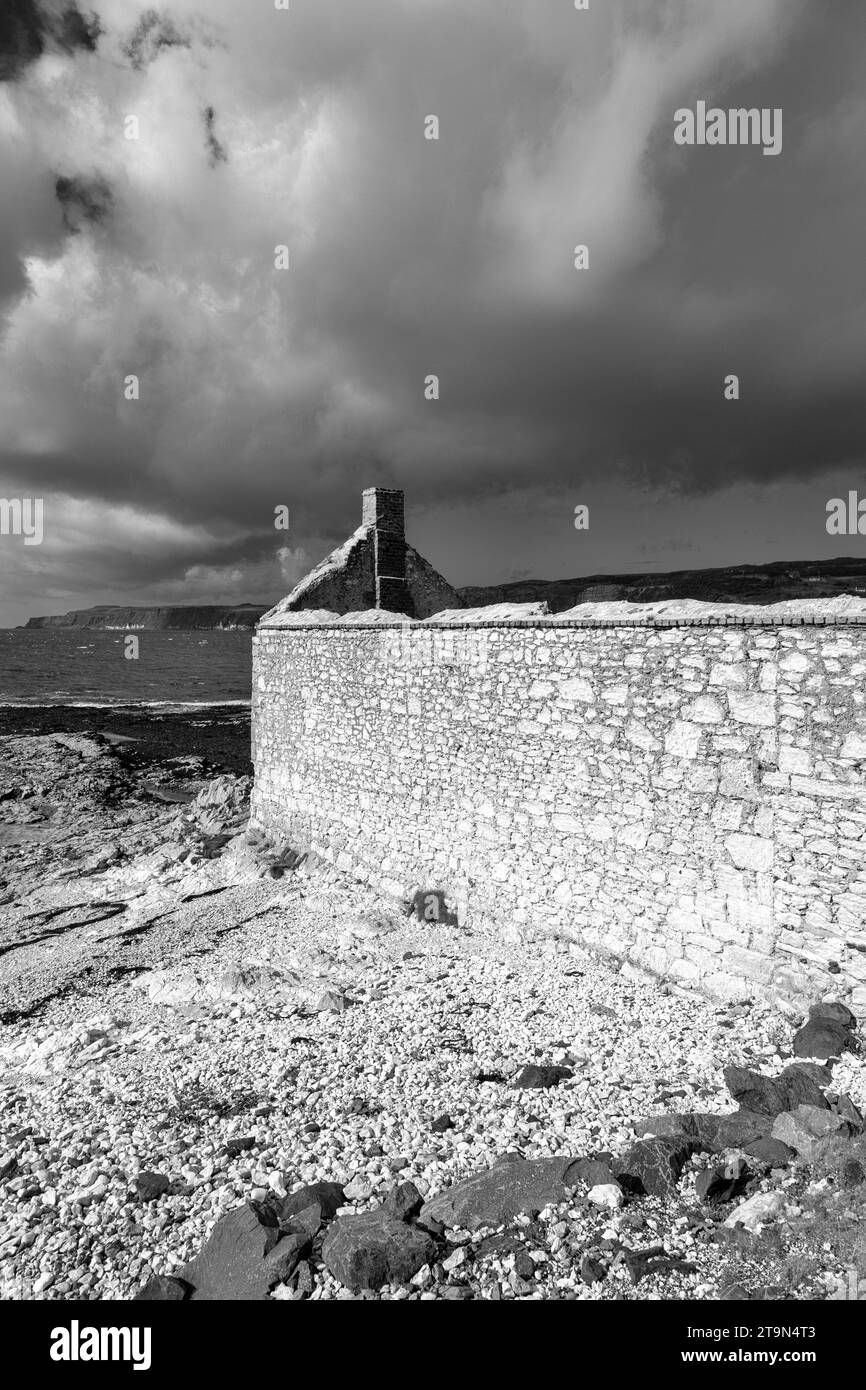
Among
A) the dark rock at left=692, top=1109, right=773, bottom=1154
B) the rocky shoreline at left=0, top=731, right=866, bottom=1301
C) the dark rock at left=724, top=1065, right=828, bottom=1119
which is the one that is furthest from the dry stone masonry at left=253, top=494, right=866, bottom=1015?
the dark rock at left=692, top=1109, right=773, bottom=1154

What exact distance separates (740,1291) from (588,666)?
601 cm

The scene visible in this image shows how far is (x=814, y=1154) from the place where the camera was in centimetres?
477

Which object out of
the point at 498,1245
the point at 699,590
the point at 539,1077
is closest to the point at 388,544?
the point at 699,590

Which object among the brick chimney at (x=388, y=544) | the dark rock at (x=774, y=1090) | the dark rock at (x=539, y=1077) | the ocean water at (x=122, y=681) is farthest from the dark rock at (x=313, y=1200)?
the ocean water at (x=122, y=681)

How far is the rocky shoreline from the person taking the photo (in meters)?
4.14

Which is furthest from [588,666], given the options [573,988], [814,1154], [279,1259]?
[279,1259]

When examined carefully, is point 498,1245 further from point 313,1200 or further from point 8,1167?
point 8,1167

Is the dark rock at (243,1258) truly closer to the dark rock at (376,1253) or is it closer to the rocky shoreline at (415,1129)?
the rocky shoreline at (415,1129)

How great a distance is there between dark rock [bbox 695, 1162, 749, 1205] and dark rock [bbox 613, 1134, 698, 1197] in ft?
0.60

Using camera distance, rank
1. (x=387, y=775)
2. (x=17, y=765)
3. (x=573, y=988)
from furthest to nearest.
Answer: (x=17, y=765)
(x=387, y=775)
(x=573, y=988)

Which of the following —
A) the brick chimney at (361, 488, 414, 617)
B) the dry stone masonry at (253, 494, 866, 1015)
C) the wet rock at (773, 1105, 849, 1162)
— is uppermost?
the brick chimney at (361, 488, 414, 617)

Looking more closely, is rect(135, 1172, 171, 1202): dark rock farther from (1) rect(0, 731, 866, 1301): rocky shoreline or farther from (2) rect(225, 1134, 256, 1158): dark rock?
(2) rect(225, 1134, 256, 1158): dark rock

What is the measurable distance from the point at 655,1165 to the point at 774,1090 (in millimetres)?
1485
